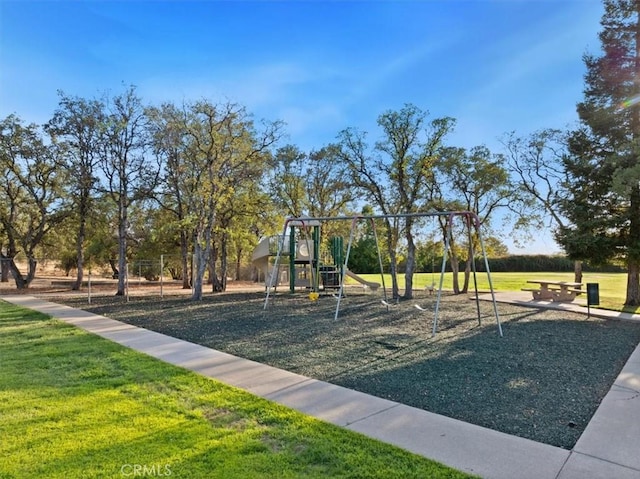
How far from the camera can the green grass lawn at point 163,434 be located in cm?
267

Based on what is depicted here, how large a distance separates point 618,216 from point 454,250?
25.9 ft

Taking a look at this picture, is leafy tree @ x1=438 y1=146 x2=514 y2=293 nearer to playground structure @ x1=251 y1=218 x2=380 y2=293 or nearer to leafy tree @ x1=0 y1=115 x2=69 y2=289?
playground structure @ x1=251 y1=218 x2=380 y2=293

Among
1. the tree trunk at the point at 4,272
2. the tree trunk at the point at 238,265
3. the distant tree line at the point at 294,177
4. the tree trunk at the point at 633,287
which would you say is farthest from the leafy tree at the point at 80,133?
the tree trunk at the point at 633,287

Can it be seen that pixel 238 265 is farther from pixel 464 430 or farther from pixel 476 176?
pixel 464 430

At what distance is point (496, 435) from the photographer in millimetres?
3291

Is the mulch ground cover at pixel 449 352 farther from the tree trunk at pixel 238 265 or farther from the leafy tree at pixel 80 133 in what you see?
the tree trunk at pixel 238 265

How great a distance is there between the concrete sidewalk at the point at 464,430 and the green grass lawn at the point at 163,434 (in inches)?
8.9

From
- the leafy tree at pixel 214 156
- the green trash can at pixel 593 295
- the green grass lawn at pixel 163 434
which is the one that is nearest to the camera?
the green grass lawn at pixel 163 434

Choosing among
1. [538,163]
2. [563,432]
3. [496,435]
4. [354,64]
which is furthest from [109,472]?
[538,163]

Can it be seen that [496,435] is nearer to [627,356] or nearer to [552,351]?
[552,351]

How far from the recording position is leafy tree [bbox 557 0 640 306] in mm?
12203

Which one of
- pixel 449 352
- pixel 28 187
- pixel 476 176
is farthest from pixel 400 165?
pixel 28 187

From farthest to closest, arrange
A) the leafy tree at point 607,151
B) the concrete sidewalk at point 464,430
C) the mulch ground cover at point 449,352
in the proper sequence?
1. the leafy tree at point 607,151
2. the mulch ground cover at point 449,352
3. the concrete sidewalk at point 464,430

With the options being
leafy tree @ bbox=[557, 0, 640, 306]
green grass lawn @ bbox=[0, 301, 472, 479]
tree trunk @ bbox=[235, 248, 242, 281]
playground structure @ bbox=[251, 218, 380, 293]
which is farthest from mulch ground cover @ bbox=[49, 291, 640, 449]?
tree trunk @ bbox=[235, 248, 242, 281]
